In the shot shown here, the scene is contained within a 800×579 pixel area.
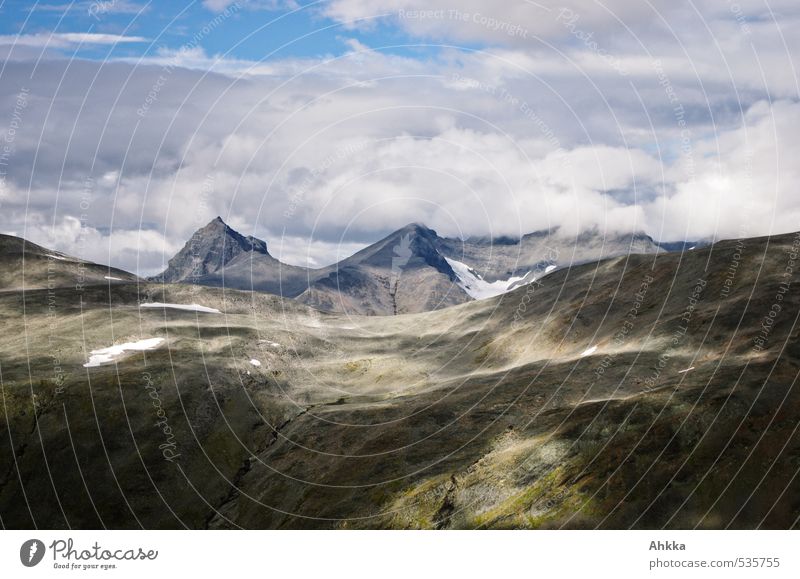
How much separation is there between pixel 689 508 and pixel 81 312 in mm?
108336

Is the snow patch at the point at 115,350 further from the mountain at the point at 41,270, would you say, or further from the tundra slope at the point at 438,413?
the mountain at the point at 41,270

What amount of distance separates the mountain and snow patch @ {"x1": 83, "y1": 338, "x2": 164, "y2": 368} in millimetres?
53949

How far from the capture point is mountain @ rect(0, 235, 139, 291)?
167 m

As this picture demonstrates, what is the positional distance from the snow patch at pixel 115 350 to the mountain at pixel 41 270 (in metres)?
53.9

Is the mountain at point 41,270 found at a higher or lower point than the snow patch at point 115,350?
higher

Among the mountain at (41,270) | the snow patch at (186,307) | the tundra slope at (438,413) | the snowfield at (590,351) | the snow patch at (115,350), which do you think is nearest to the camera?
the tundra slope at (438,413)

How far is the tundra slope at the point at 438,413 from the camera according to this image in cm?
4800

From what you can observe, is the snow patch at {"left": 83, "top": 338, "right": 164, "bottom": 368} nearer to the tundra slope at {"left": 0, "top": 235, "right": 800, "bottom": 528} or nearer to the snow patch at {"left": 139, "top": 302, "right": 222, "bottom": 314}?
the tundra slope at {"left": 0, "top": 235, "right": 800, "bottom": 528}

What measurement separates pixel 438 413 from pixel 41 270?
134m

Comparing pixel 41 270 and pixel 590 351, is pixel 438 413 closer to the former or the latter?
pixel 590 351

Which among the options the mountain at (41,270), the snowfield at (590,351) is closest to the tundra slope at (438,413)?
the snowfield at (590,351)

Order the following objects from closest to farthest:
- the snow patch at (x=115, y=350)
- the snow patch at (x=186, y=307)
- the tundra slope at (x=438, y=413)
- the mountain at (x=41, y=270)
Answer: the tundra slope at (x=438, y=413) → the snow patch at (x=115, y=350) → the snow patch at (x=186, y=307) → the mountain at (x=41, y=270)

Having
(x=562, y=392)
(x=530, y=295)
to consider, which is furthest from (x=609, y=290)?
(x=562, y=392)

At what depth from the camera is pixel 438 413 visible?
73625 mm
